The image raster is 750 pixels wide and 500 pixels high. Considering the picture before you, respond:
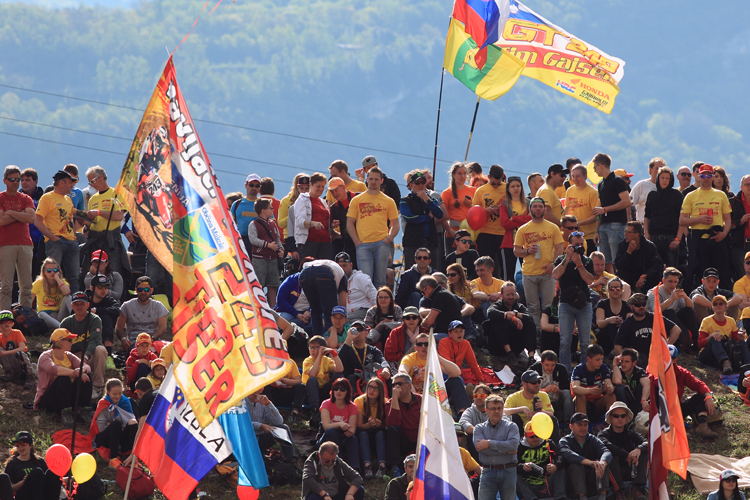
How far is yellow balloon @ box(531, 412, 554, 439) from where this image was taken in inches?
378

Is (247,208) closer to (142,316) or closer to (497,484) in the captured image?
(142,316)

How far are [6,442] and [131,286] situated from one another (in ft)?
14.8

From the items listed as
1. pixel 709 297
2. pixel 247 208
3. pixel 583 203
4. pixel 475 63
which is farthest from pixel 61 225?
pixel 709 297

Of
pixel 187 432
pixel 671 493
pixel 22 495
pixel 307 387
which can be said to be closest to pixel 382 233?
pixel 307 387

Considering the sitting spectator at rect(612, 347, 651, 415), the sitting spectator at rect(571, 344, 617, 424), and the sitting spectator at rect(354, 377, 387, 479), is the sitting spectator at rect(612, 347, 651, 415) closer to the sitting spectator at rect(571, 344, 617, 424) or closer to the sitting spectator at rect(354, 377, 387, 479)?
the sitting spectator at rect(571, 344, 617, 424)

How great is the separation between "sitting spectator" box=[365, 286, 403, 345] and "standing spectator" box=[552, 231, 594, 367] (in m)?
2.09

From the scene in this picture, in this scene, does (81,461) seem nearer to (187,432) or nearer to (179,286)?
(187,432)

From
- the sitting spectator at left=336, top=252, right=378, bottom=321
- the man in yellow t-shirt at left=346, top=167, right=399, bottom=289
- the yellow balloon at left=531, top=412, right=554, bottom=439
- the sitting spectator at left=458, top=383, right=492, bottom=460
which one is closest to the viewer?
the yellow balloon at left=531, top=412, right=554, bottom=439

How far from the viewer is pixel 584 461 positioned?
988cm

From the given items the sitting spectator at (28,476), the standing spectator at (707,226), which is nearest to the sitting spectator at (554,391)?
the standing spectator at (707,226)

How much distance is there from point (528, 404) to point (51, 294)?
635cm

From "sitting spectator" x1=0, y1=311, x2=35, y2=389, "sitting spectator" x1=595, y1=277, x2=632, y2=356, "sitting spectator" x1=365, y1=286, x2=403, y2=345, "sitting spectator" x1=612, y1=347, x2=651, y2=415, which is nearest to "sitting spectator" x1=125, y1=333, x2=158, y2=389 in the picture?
"sitting spectator" x1=0, y1=311, x2=35, y2=389

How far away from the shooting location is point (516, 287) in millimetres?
13422

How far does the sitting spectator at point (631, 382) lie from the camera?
35.8 feet
